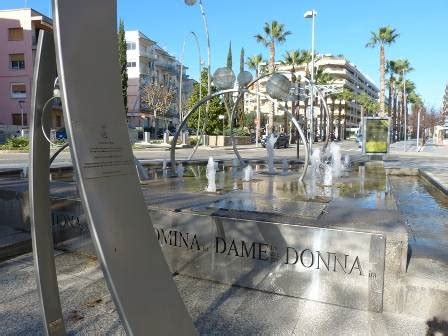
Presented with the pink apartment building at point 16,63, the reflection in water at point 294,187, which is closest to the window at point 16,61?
the pink apartment building at point 16,63

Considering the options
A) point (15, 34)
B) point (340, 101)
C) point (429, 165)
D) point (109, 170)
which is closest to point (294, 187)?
point (109, 170)

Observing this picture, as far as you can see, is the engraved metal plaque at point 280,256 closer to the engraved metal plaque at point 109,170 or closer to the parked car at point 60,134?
the engraved metal plaque at point 109,170

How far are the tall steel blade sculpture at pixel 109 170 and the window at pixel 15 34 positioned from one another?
157 ft

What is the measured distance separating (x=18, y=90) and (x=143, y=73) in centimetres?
2963

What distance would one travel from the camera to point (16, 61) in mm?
45031

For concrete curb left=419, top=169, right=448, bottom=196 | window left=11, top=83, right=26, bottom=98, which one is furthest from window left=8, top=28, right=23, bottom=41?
concrete curb left=419, top=169, right=448, bottom=196

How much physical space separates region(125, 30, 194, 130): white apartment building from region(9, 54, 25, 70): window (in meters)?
19.6

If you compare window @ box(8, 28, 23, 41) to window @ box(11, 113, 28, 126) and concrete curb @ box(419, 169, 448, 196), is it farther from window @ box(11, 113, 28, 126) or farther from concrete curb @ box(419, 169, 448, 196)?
concrete curb @ box(419, 169, 448, 196)

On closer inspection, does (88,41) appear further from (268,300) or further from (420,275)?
(420,275)

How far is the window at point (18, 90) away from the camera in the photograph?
1763 inches

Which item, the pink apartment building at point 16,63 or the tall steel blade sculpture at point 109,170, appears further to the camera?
the pink apartment building at point 16,63

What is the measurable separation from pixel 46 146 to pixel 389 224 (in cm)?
310

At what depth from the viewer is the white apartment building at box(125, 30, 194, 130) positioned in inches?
2635

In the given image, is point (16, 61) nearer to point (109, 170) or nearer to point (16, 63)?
point (16, 63)
